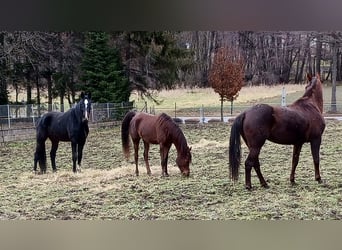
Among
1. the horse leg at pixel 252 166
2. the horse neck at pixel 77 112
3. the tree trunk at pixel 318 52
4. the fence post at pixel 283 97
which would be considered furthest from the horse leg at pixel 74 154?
the tree trunk at pixel 318 52

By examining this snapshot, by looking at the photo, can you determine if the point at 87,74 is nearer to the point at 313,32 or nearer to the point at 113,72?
the point at 113,72

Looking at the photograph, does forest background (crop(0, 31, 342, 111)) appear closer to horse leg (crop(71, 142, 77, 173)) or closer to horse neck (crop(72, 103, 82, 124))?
horse neck (crop(72, 103, 82, 124))

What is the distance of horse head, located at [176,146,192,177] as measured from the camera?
2.70m

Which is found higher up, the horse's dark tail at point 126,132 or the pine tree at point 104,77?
the pine tree at point 104,77

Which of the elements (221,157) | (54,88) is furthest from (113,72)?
(221,157)

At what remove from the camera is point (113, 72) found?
2730mm

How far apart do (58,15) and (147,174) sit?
1025mm

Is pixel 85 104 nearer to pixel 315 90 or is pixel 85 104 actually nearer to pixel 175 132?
pixel 175 132

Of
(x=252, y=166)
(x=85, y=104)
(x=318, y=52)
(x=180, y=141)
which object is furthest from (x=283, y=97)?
(x=85, y=104)

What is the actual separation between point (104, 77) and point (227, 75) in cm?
71

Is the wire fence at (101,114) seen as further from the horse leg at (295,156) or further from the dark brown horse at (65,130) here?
the horse leg at (295,156)

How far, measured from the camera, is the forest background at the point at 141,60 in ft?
8.52

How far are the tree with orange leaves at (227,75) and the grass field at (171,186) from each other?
19 cm

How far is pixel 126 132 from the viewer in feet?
8.98
